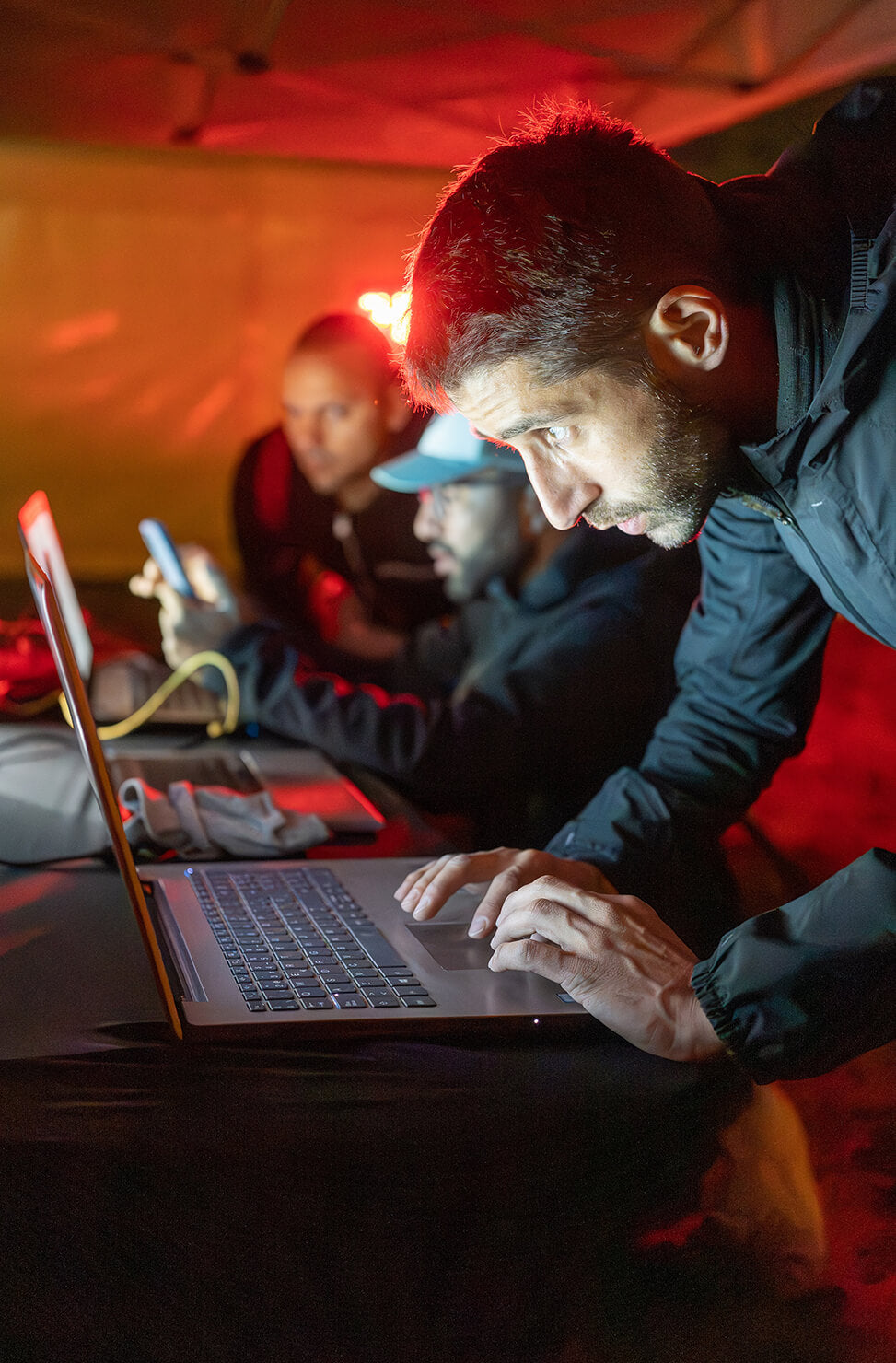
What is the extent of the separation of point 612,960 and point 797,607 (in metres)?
0.49

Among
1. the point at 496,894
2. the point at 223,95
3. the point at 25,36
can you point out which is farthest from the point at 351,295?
the point at 496,894

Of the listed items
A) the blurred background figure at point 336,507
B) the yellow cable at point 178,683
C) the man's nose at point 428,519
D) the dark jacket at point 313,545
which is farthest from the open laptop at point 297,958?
the dark jacket at point 313,545

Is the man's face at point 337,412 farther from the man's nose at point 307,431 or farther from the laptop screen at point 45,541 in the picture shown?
the laptop screen at point 45,541

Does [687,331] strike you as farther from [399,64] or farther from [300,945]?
[399,64]

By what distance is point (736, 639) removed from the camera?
1127 mm

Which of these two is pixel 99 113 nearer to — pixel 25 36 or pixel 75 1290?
pixel 25 36

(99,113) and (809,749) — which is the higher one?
(99,113)

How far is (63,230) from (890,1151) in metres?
4.12

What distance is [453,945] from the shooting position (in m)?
0.86

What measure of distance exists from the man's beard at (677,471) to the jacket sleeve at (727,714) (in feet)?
0.54

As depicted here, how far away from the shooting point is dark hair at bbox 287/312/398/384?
2.50 m

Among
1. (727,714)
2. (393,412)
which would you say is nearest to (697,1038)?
(727,714)

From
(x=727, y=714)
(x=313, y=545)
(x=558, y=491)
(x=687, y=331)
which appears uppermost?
(x=687, y=331)

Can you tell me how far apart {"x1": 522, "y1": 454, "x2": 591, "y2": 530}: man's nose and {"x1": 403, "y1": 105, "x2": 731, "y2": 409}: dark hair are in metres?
0.10
